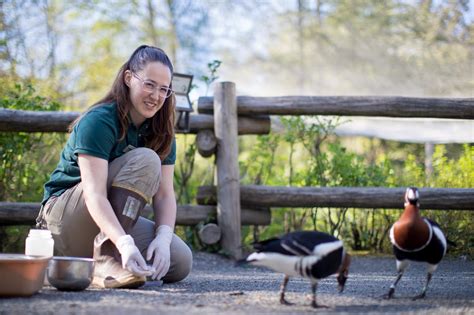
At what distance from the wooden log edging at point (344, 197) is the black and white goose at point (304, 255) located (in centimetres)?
249

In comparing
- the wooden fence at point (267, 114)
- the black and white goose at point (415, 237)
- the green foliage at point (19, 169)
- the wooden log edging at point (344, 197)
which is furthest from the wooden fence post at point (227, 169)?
the black and white goose at point (415, 237)

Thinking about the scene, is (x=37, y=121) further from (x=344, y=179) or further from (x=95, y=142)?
(x=344, y=179)

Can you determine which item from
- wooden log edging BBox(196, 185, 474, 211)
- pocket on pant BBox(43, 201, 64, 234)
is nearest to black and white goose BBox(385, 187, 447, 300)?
pocket on pant BBox(43, 201, 64, 234)

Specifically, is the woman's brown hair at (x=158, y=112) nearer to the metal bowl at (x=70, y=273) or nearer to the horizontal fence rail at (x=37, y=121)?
the metal bowl at (x=70, y=273)

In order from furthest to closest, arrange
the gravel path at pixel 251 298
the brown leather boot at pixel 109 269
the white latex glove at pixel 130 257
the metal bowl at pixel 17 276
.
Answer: the brown leather boot at pixel 109 269 < the white latex glove at pixel 130 257 < the metal bowl at pixel 17 276 < the gravel path at pixel 251 298

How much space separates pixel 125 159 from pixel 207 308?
102 cm

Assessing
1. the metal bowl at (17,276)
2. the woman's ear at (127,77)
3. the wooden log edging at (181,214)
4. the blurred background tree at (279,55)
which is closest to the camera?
the metal bowl at (17,276)

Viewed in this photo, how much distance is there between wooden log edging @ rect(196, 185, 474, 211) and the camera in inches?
205

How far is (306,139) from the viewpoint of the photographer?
6242 mm

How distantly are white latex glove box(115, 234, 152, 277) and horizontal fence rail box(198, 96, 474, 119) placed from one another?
248 cm

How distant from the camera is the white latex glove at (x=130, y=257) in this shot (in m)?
3.09

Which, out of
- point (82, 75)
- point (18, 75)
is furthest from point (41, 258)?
point (82, 75)

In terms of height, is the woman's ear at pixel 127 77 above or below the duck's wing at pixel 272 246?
above

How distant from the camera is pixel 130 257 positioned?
309cm
